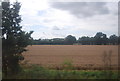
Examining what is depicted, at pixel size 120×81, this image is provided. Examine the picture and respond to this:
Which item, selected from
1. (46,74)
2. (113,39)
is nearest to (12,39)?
(46,74)

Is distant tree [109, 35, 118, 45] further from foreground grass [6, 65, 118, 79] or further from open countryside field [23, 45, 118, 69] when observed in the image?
foreground grass [6, 65, 118, 79]

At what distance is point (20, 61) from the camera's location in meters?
8.83

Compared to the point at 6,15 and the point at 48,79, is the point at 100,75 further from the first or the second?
the point at 6,15

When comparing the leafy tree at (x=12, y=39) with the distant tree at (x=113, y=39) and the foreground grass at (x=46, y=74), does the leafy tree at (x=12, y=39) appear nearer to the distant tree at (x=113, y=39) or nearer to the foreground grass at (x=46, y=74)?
the foreground grass at (x=46, y=74)

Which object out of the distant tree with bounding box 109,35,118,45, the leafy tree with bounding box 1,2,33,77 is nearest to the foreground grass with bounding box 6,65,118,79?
the leafy tree with bounding box 1,2,33,77

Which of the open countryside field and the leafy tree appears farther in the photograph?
the open countryside field

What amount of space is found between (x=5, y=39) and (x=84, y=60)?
23.4 feet

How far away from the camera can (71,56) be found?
13.6m

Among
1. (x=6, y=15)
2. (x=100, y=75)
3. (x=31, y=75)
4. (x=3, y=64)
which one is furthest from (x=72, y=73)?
(x=6, y=15)

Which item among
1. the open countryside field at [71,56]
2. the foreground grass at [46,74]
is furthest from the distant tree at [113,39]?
the foreground grass at [46,74]

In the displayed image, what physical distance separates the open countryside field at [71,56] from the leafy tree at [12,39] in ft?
1.68

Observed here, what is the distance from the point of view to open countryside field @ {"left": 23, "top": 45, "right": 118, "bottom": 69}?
948cm

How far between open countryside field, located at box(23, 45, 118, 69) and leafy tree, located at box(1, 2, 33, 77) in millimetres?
511

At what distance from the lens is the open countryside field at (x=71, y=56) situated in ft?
31.1
